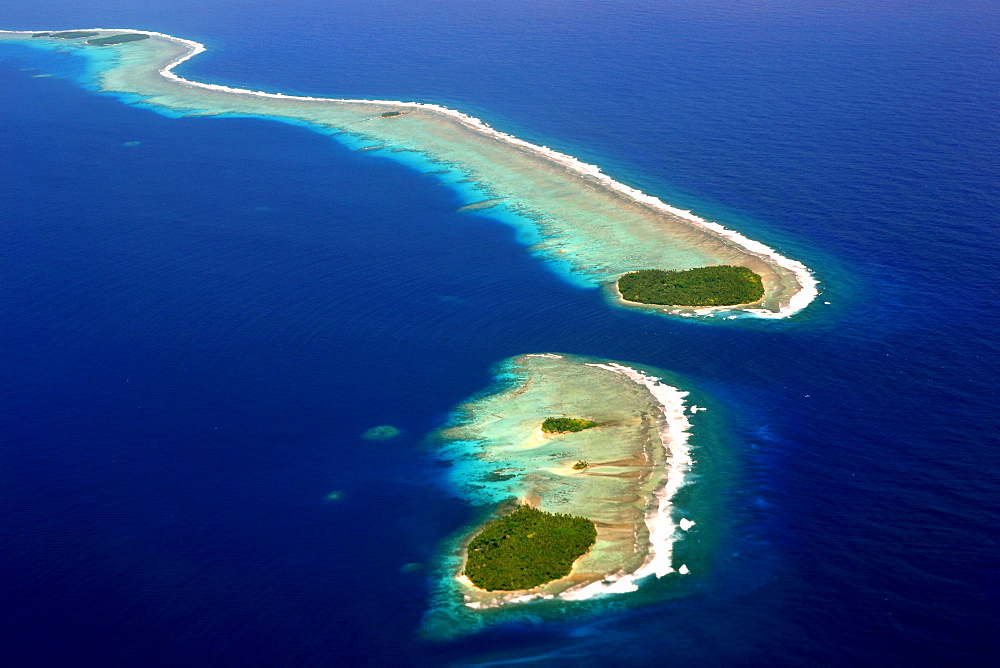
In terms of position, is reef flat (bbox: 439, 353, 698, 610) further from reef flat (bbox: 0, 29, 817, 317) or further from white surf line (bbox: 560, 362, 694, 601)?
reef flat (bbox: 0, 29, 817, 317)

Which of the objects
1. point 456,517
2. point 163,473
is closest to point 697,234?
point 456,517

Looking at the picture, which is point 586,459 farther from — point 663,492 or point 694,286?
point 694,286

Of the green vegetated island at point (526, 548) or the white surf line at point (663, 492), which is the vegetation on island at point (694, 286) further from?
the green vegetated island at point (526, 548)

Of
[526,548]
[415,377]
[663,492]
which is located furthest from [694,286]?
[526,548]

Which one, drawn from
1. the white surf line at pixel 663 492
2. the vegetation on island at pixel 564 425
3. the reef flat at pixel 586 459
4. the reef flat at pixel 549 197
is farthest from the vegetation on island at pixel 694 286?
the vegetation on island at pixel 564 425

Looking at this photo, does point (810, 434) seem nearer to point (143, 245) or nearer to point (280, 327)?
point (280, 327)

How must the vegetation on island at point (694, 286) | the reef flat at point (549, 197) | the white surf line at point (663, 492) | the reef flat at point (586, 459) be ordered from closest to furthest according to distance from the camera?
1. the white surf line at point (663, 492)
2. the reef flat at point (586, 459)
3. the vegetation on island at point (694, 286)
4. the reef flat at point (549, 197)
